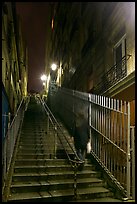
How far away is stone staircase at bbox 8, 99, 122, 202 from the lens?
673 cm

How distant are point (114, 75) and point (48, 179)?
5.37 meters

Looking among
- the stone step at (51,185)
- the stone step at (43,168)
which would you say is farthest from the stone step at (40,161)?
the stone step at (51,185)

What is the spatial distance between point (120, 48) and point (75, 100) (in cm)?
423

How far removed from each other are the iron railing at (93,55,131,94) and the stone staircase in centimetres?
352

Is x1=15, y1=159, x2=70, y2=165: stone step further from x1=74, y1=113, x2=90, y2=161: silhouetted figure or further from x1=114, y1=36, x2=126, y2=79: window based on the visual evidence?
x1=114, y1=36, x2=126, y2=79: window

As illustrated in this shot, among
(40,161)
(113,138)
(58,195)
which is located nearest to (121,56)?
(113,138)

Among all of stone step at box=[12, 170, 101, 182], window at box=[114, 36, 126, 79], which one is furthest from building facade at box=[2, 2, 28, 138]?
window at box=[114, 36, 126, 79]

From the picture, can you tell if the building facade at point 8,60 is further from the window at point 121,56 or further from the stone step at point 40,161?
the window at point 121,56

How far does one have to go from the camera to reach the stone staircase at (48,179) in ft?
22.1

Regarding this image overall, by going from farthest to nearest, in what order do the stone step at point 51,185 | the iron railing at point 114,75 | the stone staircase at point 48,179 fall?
the iron railing at point 114,75 → the stone step at point 51,185 → the stone staircase at point 48,179

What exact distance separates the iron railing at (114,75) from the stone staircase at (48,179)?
352cm

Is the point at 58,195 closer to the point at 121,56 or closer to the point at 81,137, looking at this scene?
the point at 81,137

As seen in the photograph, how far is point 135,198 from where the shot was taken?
630 centimetres

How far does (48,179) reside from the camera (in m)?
7.59
